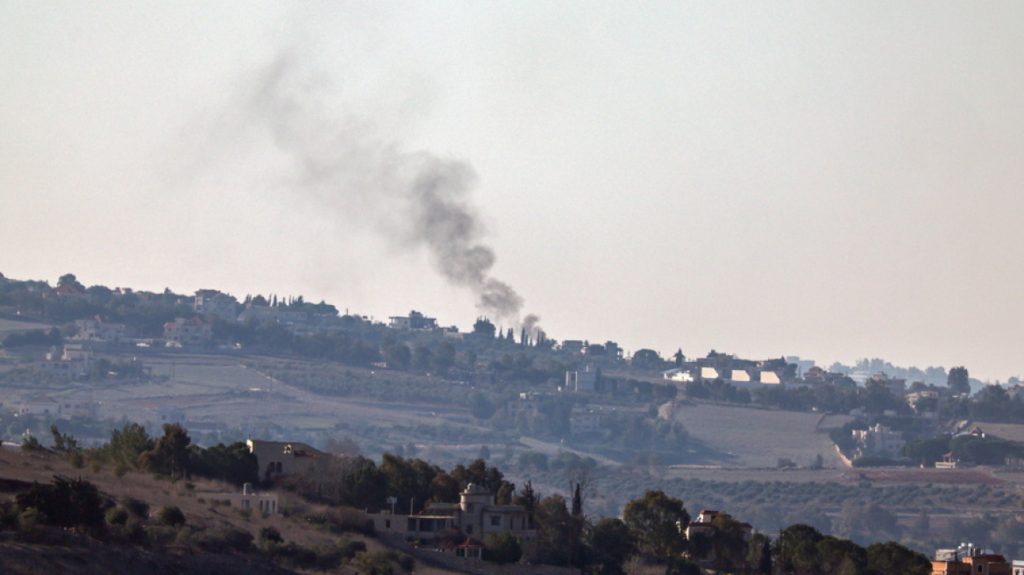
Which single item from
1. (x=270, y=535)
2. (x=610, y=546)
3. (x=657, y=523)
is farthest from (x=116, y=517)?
(x=657, y=523)

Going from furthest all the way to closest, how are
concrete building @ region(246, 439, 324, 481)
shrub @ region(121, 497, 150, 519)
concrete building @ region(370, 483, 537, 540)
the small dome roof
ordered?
concrete building @ region(246, 439, 324, 481), the small dome roof, concrete building @ region(370, 483, 537, 540), shrub @ region(121, 497, 150, 519)

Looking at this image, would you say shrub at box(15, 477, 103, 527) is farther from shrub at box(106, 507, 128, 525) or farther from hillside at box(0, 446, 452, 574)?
hillside at box(0, 446, 452, 574)

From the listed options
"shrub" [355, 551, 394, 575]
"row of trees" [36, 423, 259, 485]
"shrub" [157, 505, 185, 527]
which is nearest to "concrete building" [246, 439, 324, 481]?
"row of trees" [36, 423, 259, 485]

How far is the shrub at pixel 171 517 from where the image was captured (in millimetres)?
65188

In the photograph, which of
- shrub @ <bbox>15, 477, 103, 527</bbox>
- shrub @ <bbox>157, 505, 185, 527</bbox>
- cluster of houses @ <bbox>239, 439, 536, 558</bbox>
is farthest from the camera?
cluster of houses @ <bbox>239, 439, 536, 558</bbox>

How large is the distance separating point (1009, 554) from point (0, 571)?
14098cm

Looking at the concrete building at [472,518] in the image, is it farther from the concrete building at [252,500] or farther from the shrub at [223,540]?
the shrub at [223,540]

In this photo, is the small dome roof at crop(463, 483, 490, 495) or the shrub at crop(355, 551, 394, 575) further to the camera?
the small dome roof at crop(463, 483, 490, 495)

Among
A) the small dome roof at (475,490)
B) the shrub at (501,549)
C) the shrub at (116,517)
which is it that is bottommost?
the shrub at (501,549)

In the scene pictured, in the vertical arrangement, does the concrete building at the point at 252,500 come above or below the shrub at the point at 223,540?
above

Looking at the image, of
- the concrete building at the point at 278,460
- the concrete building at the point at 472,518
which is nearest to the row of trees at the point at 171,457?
the concrete building at the point at 278,460

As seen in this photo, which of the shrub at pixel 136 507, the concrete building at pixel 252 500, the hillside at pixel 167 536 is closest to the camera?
the hillside at pixel 167 536

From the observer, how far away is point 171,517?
6556 centimetres

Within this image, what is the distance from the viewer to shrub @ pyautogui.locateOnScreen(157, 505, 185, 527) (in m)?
65.2
